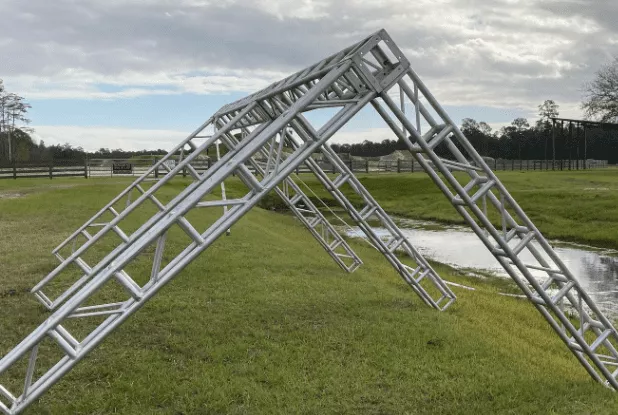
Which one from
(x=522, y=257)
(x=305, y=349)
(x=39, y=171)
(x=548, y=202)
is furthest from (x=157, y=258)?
(x=39, y=171)

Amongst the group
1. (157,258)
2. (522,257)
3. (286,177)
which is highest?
(286,177)

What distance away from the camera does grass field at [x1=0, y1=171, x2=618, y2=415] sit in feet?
24.1

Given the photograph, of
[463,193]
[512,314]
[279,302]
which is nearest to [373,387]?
[463,193]

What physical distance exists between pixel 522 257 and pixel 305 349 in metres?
15.4

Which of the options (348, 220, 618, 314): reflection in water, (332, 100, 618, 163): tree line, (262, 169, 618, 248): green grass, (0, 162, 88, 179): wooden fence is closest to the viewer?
(348, 220, 618, 314): reflection in water

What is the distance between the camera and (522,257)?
22.2 m

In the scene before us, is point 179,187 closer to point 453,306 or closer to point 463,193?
point 453,306

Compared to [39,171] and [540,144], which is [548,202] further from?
[540,144]

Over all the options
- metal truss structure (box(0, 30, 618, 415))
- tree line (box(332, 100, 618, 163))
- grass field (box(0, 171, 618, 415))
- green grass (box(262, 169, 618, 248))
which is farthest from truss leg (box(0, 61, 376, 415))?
tree line (box(332, 100, 618, 163))

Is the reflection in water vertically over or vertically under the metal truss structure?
under

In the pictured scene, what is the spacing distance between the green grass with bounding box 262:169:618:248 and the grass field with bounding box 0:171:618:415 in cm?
1362

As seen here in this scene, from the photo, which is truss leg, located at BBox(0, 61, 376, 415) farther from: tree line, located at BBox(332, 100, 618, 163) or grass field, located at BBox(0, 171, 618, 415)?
tree line, located at BBox(332, 100, 618, 163)

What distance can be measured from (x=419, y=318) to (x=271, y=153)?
18.3 feet

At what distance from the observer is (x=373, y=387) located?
25.6ft
